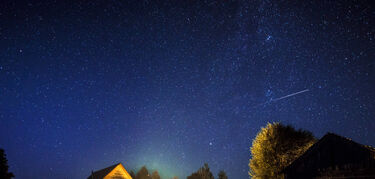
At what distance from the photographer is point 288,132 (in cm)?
2255

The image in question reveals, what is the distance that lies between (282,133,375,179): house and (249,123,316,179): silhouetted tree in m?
8.74

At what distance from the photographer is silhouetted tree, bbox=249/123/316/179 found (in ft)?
68.2

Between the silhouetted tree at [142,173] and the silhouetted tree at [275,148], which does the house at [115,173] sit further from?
the silhouetted tree at [142,173]

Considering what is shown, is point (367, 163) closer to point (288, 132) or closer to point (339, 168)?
point (339, 168)

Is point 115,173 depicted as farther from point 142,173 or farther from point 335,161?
point 142,173

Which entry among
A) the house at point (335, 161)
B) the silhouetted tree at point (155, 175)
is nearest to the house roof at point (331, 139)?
the house at point (335, 161)

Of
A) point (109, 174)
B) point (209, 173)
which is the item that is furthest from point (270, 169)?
point (209, 173)

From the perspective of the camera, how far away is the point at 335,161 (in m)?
10.7

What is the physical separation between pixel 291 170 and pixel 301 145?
11.4 m

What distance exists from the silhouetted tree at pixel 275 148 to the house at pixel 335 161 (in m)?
8.74

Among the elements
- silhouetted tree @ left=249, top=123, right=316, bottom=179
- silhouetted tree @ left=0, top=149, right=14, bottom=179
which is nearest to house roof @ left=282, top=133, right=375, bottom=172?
silhouetted tree @ left=249, top=123, right=316, bottom=179

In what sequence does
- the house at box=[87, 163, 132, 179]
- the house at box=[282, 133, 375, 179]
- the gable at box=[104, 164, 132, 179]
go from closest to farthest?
the house at box=[282, 133, 375, 179] < the house at box=[87, 163, 132, 179] < the gable at box=[104, 164, 132, 179]

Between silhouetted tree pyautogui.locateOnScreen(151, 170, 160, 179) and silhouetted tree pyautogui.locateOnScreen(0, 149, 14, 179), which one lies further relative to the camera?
silhouetted tree pyautogui.locateOnScreen(151, 170, 160, 179)

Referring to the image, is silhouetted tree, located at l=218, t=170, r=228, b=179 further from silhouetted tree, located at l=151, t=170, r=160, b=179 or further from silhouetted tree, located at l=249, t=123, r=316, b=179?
silhouetted tree, located at l=249, t=123, r=316, b=179
